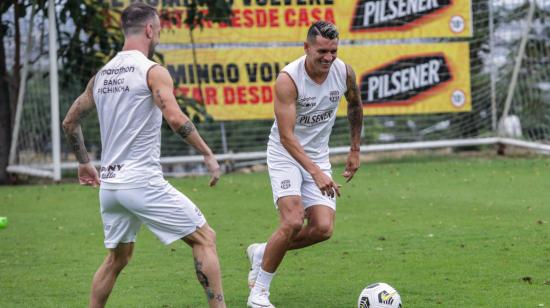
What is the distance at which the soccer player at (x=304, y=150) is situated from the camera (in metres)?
7.88

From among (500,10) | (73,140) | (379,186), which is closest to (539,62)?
(500,10)

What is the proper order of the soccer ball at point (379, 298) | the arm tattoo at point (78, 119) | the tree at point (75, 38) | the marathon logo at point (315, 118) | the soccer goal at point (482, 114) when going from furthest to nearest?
the soccer goal at point (482, 114) → the tree at point (75, 38) → the marathon logo at point (315, 118) → the soccer ball at point (379, 298) → the arm tattoo at point (78, 119)

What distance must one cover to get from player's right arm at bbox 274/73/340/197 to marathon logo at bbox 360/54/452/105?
38.5 feet

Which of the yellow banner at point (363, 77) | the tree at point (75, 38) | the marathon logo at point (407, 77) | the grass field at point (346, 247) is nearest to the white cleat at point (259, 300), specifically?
the grass field at point (346, 247)

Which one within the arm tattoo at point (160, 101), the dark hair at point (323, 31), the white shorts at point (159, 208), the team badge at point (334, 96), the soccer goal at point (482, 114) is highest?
the dark hair at point (323, 31)

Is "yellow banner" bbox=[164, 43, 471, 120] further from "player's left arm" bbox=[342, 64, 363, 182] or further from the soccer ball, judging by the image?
the soccer ball

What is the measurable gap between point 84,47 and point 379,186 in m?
5.71

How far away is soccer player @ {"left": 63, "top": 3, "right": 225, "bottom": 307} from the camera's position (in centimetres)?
664

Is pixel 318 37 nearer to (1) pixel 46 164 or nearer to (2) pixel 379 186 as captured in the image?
(2) pixel 379 186

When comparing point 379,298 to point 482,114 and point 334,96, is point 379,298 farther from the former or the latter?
point 482,114

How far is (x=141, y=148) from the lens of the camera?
22.0ft

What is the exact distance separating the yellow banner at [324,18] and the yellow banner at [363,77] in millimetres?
230

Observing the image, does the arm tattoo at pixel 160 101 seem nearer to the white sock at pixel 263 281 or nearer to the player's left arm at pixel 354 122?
the white sock at pixel 263 281

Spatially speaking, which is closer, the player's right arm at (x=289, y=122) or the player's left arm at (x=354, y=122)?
the player's right arm at (x=289, y=122)
